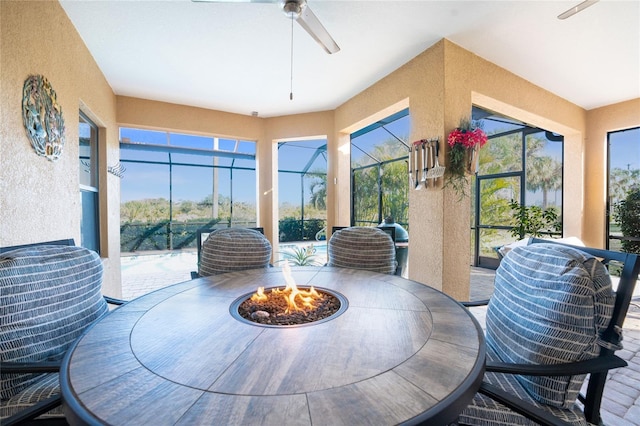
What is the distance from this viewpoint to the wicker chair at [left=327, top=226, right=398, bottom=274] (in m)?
2.44

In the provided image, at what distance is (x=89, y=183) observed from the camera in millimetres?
3279

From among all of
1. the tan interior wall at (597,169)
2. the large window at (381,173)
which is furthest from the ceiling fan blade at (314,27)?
the tan interior wall at (597,169)

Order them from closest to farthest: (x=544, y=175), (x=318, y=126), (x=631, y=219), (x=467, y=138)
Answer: (x=467, y=138), (x=631, y=219), (x=318, y=126), (x=544, y=175)

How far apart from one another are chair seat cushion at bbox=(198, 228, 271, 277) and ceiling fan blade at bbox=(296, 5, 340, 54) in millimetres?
1721

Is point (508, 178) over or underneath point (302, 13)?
underneath

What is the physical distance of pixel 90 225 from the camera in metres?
3.23

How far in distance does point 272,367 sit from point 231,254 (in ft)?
5.40

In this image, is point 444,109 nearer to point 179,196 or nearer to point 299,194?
point 299,194

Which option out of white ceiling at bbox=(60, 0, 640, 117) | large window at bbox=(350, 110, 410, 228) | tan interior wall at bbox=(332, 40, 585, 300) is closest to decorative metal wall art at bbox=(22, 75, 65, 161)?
white ceiling at bbox=(60, 0, 640, 117)

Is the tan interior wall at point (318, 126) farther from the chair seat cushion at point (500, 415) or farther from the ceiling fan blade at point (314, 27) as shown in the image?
the chair seat cushion at point (500, 415)

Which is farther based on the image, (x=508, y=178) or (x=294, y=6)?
(x=508, y=178)

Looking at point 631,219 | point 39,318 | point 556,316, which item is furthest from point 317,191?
point 556,316

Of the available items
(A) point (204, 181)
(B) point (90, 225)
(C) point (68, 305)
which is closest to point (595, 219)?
(C) point (68, 305)

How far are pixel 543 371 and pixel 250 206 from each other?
7.65 metres
